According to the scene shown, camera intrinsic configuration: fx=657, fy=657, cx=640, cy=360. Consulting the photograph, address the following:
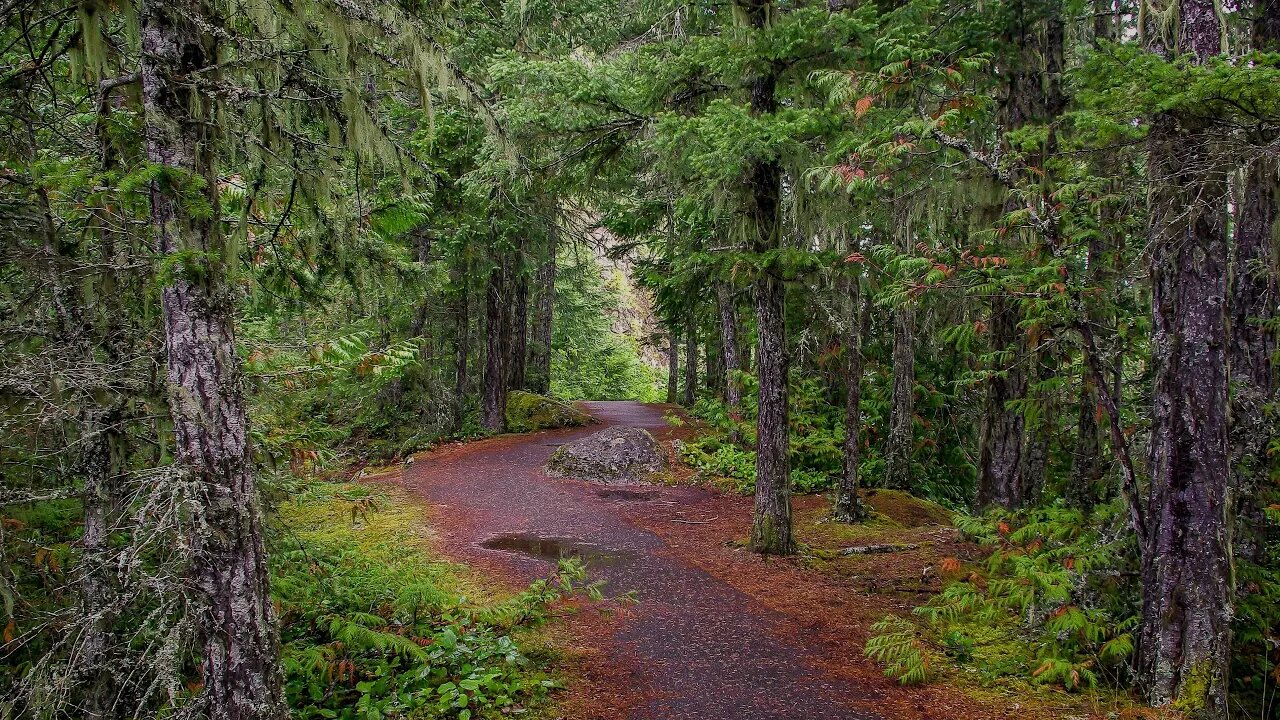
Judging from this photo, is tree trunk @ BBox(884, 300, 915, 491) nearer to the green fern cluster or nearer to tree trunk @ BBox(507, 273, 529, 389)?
the green fern cluster

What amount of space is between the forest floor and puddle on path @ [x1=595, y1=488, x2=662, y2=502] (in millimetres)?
41

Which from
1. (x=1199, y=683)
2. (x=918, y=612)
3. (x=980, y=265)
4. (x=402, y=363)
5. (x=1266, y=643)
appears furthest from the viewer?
(x=918, y=612)

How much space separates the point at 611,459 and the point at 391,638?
9.20 meters

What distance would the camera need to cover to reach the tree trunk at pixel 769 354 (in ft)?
26.8

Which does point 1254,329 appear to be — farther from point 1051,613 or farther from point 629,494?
point 629,494

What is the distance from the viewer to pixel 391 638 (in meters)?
4.95

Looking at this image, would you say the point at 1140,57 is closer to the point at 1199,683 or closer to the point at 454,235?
the point at 1199,683

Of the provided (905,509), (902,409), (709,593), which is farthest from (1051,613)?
(902,409)

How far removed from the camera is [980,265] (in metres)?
5.89

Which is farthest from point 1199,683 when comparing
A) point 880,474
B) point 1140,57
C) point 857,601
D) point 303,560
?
point 880,474

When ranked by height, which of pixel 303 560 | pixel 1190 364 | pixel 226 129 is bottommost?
pixel 303 560

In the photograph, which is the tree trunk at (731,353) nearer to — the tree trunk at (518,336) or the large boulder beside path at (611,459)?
the large boulder beside path at (611,459)

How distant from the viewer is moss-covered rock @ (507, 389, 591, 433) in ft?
63.9

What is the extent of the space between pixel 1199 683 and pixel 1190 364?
222cm
